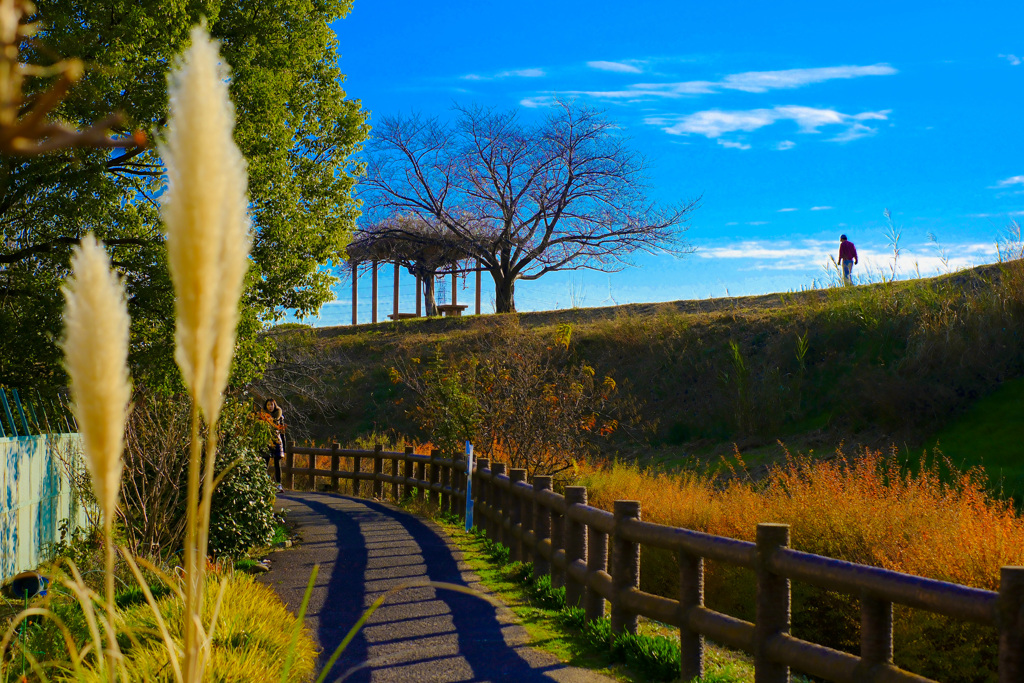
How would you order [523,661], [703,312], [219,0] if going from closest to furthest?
1. [523,661]
2. [219,0]
3. [703,312]

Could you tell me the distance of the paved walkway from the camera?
5.75 m

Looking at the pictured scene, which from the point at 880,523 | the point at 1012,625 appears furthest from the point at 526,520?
the point at 1012,625

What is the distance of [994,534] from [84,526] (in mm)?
9980

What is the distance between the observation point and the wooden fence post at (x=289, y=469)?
22.5 meters

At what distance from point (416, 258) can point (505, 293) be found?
5.75 meters

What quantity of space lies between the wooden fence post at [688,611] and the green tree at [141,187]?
6919 mm

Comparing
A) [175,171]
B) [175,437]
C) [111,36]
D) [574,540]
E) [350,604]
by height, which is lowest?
[350,604]

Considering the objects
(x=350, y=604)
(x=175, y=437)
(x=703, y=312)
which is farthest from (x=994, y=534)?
(x=703, y=312)

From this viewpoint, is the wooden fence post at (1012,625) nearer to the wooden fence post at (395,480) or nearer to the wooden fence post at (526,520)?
the wooden fence post at (526,520)

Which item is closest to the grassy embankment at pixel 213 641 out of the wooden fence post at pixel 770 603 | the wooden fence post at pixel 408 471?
the wooden fence post at pixel 770 603

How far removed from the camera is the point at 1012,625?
356 centimetres

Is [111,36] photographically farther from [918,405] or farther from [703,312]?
[703,312]

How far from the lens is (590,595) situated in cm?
691

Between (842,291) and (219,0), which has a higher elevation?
(219,0)
